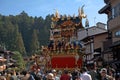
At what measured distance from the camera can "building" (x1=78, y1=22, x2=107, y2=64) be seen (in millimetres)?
54694

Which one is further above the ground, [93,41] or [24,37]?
[24,37]

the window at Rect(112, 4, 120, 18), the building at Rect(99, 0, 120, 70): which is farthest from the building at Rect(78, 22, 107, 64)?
the window at Rect(112, 4, 120, 18)

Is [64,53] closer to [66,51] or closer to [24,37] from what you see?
[66,51]

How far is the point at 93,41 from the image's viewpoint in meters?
58.6

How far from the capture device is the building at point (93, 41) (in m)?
54.7

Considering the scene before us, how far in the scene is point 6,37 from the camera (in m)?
178

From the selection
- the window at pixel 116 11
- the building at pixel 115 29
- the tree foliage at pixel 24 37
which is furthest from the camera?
the tree foliage at pixel 24 37

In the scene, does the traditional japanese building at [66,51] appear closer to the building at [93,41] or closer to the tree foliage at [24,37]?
the building at [93,41]

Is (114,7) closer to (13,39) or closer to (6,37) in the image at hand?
(13,39)

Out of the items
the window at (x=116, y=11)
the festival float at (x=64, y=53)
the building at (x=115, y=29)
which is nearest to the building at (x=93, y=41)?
the festival float at (x=64, y=53)

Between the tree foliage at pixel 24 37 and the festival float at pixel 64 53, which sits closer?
the festival float at pixel 64 53

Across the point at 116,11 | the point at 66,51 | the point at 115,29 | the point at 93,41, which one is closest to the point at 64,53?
the point at 66,51

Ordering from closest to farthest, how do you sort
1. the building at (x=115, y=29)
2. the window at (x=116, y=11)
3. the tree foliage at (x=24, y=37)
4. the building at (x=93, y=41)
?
1. the building at (x=115, y=29)
2. the window at (x=116, y=11)
3. the building at (x=93, y=41)
4. the tree foliage at (x=24, y=37)

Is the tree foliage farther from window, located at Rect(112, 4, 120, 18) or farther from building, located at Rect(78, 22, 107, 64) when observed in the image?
window, located at Rect(112, 4, 120, 18)
